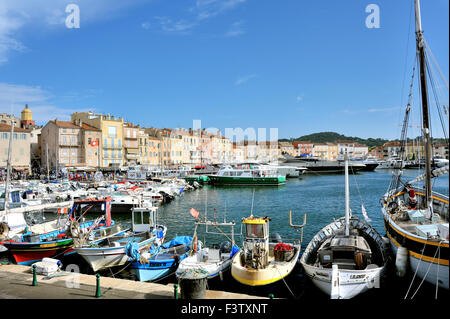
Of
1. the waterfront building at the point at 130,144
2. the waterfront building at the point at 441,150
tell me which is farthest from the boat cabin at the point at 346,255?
the waterfront building at the point at 130,144

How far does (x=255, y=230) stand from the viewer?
13961 millimetres

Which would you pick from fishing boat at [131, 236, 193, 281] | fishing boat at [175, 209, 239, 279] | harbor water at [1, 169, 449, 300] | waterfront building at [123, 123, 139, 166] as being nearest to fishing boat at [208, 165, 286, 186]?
harbor water at [1, 169, 449, 300]

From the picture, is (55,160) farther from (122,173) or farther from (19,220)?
(19,220)

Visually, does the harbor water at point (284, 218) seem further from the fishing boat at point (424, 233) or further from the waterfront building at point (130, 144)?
the waterfront building at point (130, 144)

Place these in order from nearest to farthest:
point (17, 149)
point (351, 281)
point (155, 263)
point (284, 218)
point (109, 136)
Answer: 1. point (351, 281)
2. point (155, 263)
3. point (284, 218)
4. point (17, 149)
5. point (109, 136)

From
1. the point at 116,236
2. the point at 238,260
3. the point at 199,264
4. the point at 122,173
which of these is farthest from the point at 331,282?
the point at 122,173

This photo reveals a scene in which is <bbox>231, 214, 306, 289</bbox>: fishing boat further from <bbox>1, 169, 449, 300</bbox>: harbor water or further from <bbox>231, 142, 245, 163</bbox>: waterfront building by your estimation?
<bbox>231, 142, 245, 163</bbox>: waterfront building

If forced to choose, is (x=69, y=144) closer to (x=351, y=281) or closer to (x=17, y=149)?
(x=17, y=149)

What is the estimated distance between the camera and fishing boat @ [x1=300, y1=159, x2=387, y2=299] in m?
12.5

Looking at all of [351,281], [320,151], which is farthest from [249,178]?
[320,151]

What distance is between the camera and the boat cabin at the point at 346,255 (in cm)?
1386

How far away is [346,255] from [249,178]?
187 feet
